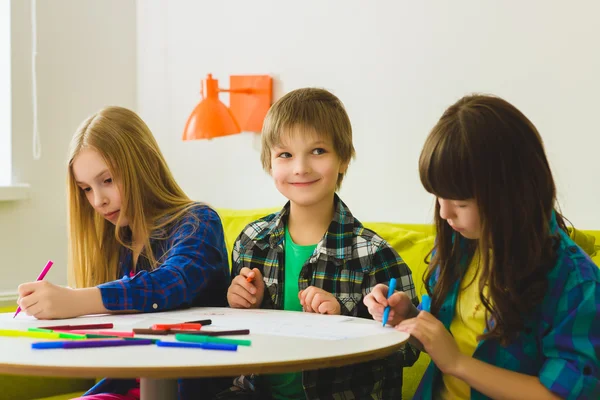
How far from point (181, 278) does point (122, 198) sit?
0.28 metres

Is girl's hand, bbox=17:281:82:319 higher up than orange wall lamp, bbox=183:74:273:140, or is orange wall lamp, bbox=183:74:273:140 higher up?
orange wall lamp, bbox=183:74:273:140

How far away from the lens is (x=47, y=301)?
1.32 m

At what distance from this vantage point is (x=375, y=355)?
1.03 meters

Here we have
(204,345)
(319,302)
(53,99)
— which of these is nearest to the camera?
(204,345)

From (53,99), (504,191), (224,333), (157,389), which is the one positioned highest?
(53,99)

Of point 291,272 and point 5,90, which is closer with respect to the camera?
point 291,272

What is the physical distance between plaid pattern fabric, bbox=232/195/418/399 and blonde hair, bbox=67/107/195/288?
203 mm

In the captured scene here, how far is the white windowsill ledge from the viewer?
275cm

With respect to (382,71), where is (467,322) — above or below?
below

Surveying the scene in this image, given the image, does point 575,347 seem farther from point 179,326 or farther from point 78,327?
point 78,327

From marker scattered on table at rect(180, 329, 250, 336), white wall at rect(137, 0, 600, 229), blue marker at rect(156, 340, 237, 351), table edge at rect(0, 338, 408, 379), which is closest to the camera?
table edge at rect(0, 338, 408, 379)

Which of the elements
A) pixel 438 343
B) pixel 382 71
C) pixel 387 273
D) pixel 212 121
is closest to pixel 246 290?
pixel 387 273

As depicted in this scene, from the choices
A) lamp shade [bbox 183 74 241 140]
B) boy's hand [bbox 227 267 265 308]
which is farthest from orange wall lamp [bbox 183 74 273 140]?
boy's hand [bbox 227 267 265 308]

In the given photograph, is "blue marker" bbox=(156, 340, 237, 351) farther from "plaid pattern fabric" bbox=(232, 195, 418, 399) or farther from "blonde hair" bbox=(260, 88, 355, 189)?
"blonde hair" bbox=(260, 88, 355, 189)
